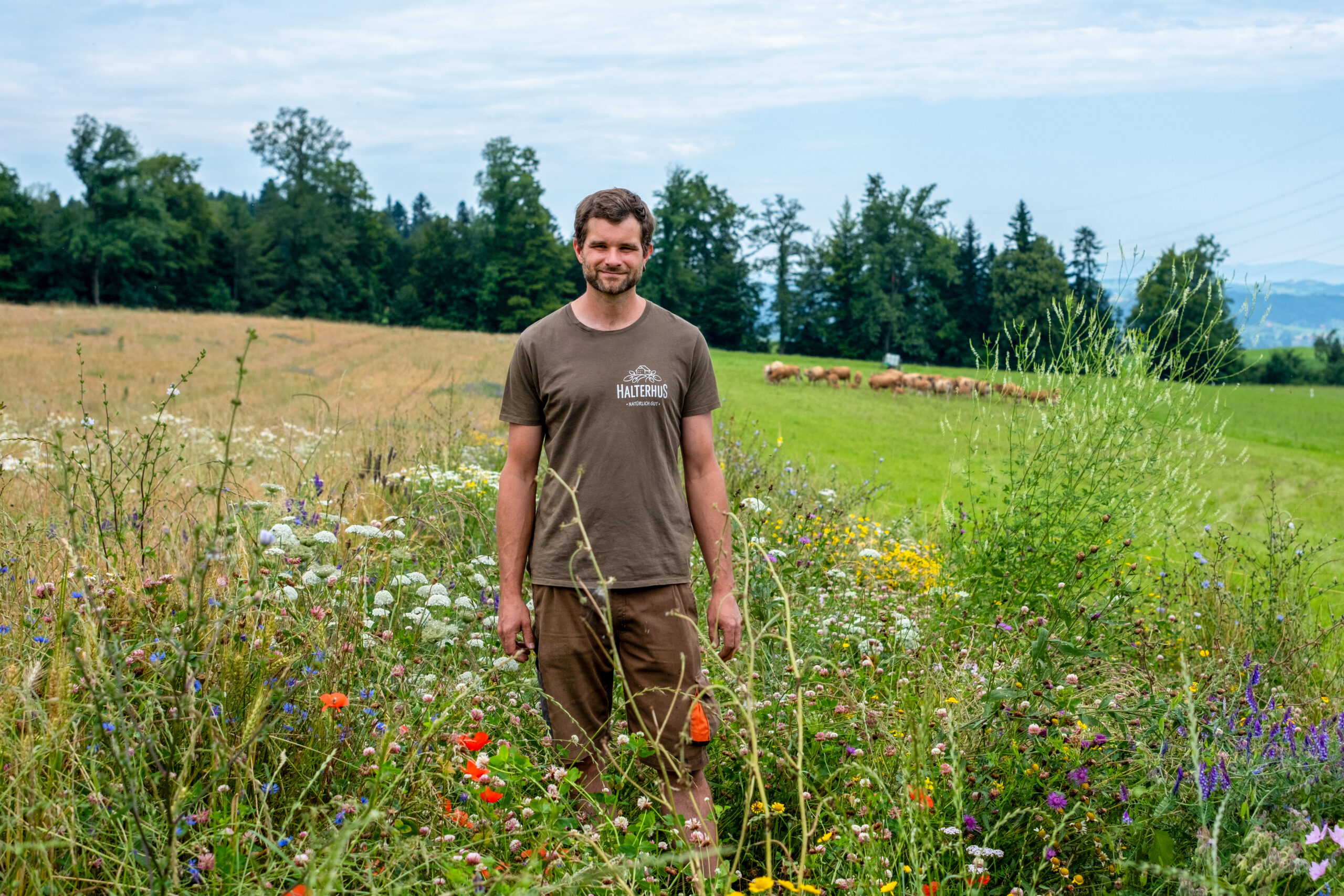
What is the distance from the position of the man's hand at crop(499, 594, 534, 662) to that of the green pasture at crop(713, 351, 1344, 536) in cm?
224

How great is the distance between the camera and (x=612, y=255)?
3166mm

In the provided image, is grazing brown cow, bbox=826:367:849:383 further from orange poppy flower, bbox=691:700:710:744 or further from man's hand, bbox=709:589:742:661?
orange poppy flower, bbox=691:700:710:744

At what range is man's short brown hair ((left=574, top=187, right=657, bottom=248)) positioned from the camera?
3.17 meters

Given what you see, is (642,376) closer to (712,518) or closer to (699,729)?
(712,518)

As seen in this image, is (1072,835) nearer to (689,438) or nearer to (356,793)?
(689,438)

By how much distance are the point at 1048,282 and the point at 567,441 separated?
5947 cm

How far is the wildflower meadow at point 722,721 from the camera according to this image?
7.14 feet

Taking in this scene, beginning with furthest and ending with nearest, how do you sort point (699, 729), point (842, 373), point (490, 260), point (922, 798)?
point (490, 260) → point (842, 373) → point (699, 729) → point (922, 798)

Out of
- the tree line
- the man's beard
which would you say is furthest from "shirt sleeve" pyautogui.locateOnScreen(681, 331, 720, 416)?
the tree line

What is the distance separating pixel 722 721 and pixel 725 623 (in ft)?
1.50

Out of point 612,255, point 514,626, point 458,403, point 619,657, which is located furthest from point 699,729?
point 458,403

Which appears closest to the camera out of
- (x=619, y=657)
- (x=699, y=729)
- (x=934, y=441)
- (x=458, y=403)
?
(x=699, y=729)

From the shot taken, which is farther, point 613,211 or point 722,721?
point 722,721

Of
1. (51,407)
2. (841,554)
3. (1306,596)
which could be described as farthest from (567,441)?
(51,407)
